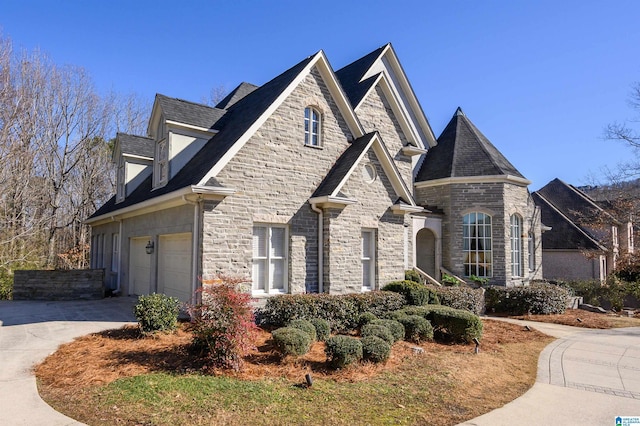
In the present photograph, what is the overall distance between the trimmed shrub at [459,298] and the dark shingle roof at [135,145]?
505 inches

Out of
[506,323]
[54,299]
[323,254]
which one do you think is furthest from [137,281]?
[506,323]

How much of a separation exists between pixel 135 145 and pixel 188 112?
17.7ft

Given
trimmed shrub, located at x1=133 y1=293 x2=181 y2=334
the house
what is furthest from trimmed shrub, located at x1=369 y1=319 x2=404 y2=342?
trimmed shrub, located at x1=133 y1=293 x2=181 y2=334

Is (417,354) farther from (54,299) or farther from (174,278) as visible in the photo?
(54,299)

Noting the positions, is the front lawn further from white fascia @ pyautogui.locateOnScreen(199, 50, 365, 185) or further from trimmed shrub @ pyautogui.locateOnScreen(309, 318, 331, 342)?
white fascia @ pyautogui.locateOnScreen(199, 50, 365, 185)

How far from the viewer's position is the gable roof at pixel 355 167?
12.2 meters

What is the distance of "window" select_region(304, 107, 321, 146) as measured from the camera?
1292cm

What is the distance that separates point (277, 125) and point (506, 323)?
10004 mm

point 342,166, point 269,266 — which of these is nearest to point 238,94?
point 342,166

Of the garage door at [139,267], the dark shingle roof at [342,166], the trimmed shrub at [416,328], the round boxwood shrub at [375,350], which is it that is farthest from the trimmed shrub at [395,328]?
the garage door at [139,267]

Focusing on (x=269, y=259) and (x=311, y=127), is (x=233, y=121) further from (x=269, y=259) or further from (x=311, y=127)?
(x=269, y=259)

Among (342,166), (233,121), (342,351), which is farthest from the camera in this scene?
(233,121)

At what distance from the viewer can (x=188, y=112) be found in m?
13.4

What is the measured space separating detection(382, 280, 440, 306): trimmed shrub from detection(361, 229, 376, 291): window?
0.52 meters
